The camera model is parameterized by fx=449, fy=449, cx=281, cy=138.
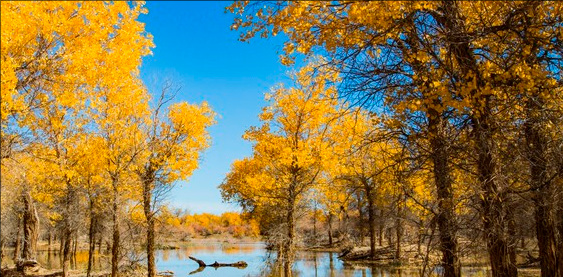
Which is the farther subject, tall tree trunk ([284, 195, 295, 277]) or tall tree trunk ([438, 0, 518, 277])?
tall tree trunk ([284, 195, 295, 277])

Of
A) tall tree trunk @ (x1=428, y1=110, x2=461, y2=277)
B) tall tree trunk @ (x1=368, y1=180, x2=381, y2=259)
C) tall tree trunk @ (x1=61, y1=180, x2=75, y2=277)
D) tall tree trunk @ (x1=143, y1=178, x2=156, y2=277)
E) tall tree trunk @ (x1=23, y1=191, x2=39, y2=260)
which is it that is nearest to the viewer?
tall tree trunk @ (x1=428, y1=110, x2=461, y2=277)

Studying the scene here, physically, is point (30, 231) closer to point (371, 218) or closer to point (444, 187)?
point (444, 187)

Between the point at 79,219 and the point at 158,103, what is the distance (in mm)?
5806

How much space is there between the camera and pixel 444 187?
6.97 meters

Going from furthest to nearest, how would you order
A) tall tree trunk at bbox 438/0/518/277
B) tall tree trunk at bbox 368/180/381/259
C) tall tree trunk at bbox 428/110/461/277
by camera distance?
tall tree trunk at bbox 368/180/381/259, tall tree trunk at bbox 428/110/461/277, tall tree trunk at bbox 438/0/518/277

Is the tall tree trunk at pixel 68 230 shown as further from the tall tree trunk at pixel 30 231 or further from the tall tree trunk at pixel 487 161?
the tall tree trunk at pixel 487 161

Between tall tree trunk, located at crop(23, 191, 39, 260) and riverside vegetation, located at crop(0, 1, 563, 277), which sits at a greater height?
riverside vegetation, located at crop(0, 1, 563, 277)

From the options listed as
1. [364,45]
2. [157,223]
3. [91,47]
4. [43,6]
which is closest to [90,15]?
[91,47]

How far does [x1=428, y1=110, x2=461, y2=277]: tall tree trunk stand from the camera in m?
6.09

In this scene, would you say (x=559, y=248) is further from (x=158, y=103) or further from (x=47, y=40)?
(x=158, y=103)

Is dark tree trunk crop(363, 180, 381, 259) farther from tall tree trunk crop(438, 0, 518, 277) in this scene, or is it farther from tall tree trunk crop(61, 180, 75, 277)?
tall tree trunk crop(438, 0, 518, 277)

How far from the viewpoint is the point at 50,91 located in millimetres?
8648

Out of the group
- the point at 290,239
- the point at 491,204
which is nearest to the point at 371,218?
the point at 290,239

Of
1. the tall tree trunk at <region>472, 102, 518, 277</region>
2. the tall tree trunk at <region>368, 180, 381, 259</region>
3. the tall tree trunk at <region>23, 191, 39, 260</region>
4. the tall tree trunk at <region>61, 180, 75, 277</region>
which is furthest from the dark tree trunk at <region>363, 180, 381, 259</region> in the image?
the tall tree trunk at <region>472, 102, 518, 277</region>
